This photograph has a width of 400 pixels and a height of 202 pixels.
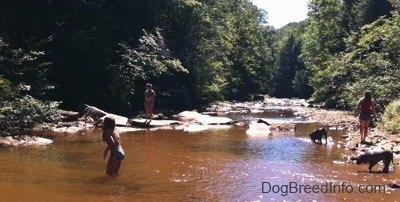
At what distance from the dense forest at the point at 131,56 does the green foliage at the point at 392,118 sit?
2813mm

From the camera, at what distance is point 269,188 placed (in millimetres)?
8547

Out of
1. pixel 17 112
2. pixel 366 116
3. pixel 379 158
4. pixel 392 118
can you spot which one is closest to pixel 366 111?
pixel 366 116

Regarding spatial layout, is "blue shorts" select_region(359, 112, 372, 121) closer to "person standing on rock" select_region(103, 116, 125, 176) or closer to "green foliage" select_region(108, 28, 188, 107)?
"person standing on rock" select_region(103, 116, 125, 176)

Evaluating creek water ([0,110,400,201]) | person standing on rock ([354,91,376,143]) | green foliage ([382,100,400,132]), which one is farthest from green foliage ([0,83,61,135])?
green foliage ([382,100,400,132])

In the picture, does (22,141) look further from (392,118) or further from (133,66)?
(392,118)

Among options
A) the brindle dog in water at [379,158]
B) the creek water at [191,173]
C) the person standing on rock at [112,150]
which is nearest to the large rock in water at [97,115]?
the creek water at [191,173]

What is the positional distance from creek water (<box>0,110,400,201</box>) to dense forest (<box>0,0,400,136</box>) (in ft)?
12.1

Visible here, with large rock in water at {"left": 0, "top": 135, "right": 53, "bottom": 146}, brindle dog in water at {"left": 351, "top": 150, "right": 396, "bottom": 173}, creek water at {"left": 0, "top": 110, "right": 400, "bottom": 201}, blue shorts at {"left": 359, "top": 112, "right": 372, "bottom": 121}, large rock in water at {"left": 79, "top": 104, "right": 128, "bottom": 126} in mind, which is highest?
blue shorts at {"left": 359, "top": 112, "right": 372, "bottom": 121}

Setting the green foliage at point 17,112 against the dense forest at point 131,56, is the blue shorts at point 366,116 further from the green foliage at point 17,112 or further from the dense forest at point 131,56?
the green foliage at point 17,112

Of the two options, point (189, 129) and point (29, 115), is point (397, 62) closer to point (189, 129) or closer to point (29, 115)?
point (189, 129)

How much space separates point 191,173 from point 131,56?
17.1 m

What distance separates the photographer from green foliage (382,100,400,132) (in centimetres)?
1564

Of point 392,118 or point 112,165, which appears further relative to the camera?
point 392,118

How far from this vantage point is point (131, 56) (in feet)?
84.9
